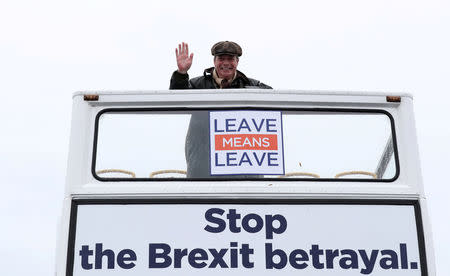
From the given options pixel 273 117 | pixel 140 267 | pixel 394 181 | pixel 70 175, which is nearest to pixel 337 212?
pixel 394 181

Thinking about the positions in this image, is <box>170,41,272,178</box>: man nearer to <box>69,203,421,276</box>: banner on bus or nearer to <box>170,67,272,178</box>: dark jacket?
<box>170,67,272,178</box>: dark jacket

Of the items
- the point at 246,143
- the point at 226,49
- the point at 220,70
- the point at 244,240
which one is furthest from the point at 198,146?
the point at 226,49

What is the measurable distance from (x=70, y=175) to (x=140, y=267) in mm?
763

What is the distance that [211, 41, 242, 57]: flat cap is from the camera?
203 inches

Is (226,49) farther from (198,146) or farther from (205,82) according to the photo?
(198,146)

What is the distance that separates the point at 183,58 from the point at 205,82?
0.90 feet

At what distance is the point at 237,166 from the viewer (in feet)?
14.3

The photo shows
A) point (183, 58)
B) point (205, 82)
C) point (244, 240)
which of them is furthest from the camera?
point (205, 82)

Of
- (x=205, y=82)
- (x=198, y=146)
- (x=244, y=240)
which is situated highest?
(x=205, y=82)

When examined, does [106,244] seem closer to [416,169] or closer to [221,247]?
[221,247]

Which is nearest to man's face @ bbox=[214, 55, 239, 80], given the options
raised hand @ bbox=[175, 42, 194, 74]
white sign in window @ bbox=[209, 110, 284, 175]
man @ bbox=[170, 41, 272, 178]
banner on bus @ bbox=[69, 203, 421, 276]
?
man @ bbox=[170, 41, 272, 178]

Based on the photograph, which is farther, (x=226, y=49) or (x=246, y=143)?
(x=226, y=49)

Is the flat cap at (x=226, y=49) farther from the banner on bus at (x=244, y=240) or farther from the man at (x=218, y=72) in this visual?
the banner on bus at (x=244, y=240)

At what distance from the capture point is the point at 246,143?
174 inches
